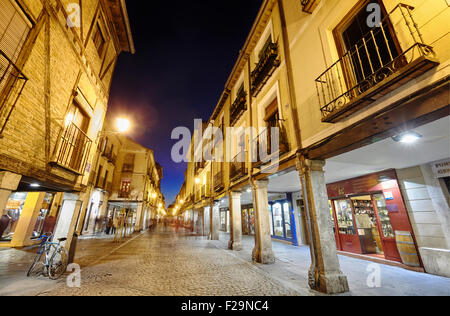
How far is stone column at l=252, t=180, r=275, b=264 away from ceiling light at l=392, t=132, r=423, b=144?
4.32 meters

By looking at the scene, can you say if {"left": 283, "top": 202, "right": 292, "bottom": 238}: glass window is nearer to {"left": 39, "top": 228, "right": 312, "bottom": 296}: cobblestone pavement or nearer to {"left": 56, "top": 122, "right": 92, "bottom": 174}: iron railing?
{"left": 39, "top": 228, "right": 312, "bottom": 296}: cobblestone pavement

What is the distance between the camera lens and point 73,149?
247 inches

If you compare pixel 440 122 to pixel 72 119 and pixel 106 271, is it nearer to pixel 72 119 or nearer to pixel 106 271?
pixel 106 271

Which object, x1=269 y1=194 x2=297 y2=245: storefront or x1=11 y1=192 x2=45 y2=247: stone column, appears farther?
x1=269 y1=194 x2=297 y2=245: storefront

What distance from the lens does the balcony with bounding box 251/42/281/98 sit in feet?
22.9

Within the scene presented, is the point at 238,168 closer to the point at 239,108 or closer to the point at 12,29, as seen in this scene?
the point at 239,108

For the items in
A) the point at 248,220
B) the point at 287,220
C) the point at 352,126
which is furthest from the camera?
the point at 248,220

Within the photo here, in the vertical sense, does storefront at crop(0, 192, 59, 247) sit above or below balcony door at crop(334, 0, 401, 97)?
below

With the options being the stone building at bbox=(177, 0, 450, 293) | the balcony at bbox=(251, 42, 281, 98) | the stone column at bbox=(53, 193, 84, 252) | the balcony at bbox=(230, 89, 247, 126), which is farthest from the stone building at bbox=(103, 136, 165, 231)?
the balcony at bbox=(251, 42, 281, 98)

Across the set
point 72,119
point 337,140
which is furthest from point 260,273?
point 72,119

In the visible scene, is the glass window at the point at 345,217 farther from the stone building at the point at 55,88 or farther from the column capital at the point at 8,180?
the column capital at the point at 8,180

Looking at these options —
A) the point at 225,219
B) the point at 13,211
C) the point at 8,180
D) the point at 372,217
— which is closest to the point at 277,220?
the point at 372,217

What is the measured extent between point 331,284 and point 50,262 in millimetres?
7151
